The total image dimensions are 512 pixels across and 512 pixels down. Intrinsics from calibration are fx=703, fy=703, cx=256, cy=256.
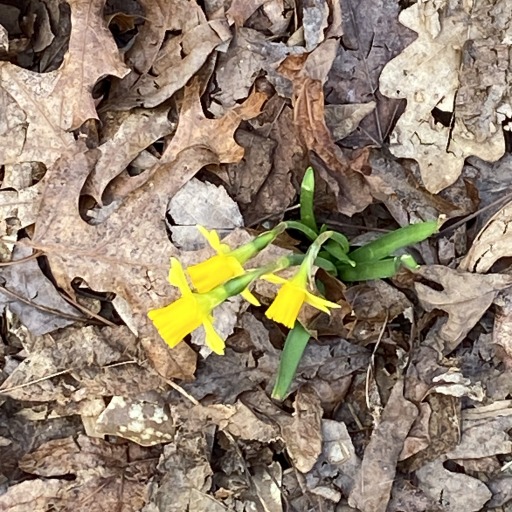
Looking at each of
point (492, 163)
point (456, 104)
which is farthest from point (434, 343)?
point (456, 104)

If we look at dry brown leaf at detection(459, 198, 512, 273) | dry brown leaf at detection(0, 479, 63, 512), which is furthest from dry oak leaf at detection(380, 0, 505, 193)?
dry brown leaf at detection(0, 479, 63, 512)

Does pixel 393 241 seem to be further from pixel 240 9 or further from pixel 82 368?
pixel 82 368

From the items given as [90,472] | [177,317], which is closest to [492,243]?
[177,317]

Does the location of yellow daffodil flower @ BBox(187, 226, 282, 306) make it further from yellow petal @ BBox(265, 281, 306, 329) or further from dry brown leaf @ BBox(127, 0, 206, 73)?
dry brown leaf @ BBox(127, 0, 206, 73)

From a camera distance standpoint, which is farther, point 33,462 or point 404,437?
point 33,462

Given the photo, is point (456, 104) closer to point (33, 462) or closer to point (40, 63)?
point (40, 63)

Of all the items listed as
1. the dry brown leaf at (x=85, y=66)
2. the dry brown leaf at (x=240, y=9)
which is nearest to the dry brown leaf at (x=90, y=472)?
the dry brown leaf at (x=85, y=66)

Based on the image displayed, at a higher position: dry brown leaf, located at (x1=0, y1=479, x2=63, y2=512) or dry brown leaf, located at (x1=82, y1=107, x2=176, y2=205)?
dry brown leaf, located at (x1=82, y1=107, x2=176, y2=205)
